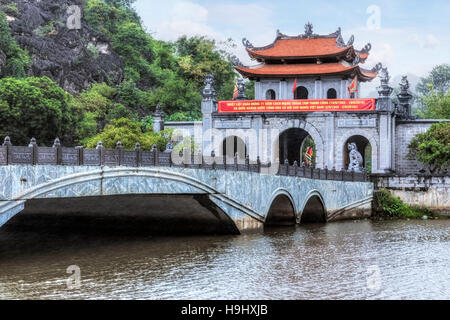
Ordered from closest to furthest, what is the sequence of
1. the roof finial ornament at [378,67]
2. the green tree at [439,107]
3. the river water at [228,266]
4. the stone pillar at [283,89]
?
the river water at [228,266], the stone pillar at [283,89], the roof finial ornament at [378,67], the green tree at [439,107]

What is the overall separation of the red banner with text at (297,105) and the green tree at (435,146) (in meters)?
3.81

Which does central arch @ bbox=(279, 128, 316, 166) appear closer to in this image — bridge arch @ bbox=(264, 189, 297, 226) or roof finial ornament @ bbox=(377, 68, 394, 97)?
roof finial ornament @ bbox=(377, 68, 394, 97)

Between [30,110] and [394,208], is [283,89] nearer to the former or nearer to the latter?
[394,208]

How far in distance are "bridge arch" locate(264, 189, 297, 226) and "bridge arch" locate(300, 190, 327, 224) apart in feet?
6.76

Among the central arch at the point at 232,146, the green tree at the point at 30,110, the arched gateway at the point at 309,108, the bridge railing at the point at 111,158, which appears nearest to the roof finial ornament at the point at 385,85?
the arched gateway at the point at 309,108

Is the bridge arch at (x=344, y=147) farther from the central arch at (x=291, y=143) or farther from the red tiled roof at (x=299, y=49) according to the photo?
the red tiled roof at (x=299, y=49)

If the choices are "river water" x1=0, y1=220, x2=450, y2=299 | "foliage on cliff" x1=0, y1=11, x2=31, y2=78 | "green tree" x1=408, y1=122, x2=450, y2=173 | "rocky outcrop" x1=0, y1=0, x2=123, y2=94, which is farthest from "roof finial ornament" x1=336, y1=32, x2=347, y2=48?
"foliage on cliff" x1=0, y1=11, x2=31, y2=78

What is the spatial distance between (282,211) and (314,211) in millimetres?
3324

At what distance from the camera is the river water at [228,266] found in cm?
1423

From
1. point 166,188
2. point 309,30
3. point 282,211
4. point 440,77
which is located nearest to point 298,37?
point 309,30

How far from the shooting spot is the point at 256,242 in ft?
73.8

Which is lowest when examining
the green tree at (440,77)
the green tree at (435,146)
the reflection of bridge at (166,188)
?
the reflection of bridge at (166,188)
